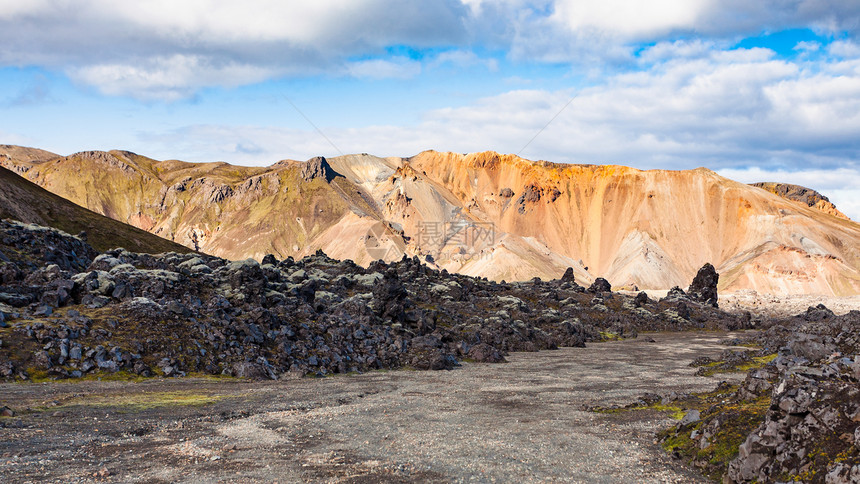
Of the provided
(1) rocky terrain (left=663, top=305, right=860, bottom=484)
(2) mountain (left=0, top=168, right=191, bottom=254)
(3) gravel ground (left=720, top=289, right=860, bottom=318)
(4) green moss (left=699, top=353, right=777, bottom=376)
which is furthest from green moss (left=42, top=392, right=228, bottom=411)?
(3) gravel ground (left=720, top=289, right=860, bottom=318)

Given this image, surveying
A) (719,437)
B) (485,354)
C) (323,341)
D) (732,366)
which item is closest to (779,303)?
(732,366)

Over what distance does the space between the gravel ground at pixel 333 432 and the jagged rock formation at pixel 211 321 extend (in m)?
3.83

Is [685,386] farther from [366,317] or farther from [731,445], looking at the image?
[366,317]

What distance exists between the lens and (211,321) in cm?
4712

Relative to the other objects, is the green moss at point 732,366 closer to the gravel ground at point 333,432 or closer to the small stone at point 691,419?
the gravel ground at point 333,432

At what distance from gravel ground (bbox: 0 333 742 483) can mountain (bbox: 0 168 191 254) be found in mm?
73053

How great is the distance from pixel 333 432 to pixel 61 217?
331ft

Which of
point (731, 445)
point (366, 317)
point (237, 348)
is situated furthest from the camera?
point (366, 317)

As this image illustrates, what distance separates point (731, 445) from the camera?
19.5 m

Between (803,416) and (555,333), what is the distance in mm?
66007

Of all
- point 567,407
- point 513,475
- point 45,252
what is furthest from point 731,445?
point 45,252

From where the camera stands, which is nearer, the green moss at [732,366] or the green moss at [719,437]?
the green moss at [719,437]

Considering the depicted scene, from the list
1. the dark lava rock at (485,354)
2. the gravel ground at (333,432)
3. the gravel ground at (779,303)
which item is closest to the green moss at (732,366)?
the gravel ground at (333,432)

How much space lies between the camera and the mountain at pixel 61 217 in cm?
9500
